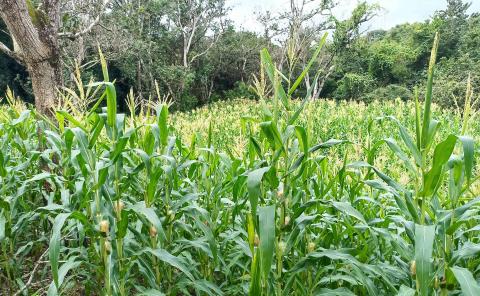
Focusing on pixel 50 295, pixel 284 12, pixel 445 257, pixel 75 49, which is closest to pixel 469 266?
pixel 445 257

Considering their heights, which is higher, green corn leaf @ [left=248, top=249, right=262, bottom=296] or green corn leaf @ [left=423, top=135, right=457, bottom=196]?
green corn leaf @ [left=423, top=135, right=457, bottom=196]

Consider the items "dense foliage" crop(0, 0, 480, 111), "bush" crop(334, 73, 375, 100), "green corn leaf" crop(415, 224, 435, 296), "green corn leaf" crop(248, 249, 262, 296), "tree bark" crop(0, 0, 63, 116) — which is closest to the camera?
"green corn leaf" crop(415, 224, 435, 296)

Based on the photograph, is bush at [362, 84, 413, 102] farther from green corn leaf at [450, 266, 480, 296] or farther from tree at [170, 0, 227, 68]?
green corn leaf at [450, 266, 480, 296]

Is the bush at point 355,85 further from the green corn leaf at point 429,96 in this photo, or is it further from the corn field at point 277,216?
the green corn leaf at point 429,96

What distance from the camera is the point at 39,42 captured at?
3475mm

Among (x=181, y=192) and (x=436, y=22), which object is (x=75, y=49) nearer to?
(x=181, y=192)

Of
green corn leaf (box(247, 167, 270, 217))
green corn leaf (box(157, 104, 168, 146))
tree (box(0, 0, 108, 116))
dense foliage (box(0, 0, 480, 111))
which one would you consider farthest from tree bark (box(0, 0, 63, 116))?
dense foliage (box(0, 0, 480, 111))

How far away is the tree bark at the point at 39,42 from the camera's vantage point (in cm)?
332

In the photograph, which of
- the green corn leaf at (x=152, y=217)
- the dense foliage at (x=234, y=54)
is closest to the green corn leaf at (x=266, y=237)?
the green corn leaf at (x=152, y=217)

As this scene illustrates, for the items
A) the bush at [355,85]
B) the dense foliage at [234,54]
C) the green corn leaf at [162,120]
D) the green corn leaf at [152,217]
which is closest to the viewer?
the green corn leaf at [152,217]

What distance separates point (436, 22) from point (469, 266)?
107 feet

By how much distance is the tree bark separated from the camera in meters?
3.32

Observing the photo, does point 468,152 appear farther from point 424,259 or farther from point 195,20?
point 195,20

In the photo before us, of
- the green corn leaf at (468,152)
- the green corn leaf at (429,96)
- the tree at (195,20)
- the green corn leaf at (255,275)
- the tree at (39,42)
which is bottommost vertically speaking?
the green corn leaf at (255,275)
